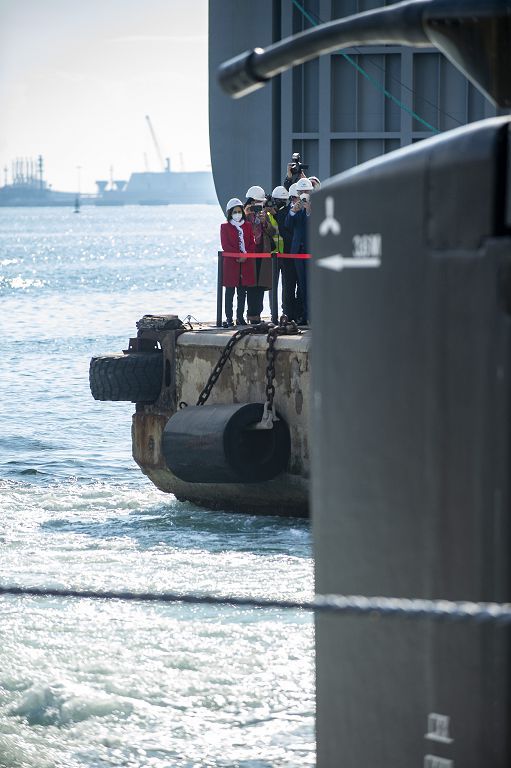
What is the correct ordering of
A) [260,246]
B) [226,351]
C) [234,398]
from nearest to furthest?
1. [226,351]
2. [234,398]
3. [260,246]

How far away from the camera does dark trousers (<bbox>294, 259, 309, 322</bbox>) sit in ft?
41.8

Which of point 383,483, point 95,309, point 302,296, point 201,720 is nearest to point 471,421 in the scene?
point 383,483

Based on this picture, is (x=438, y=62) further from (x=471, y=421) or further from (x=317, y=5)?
(x=471, y=421)

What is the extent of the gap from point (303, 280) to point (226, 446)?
7.80ft

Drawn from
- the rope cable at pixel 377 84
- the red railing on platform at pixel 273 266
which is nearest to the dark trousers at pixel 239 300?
the red railing on platform at pixel 273 266

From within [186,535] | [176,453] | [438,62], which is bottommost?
[186,535]

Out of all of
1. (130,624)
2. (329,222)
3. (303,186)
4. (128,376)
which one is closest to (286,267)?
(303,186)

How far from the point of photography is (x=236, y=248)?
1322 centimetres

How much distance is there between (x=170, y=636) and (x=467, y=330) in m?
6.20

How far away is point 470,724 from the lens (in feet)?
7.75

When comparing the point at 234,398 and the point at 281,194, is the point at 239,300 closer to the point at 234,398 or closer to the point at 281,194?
the point at 281,194

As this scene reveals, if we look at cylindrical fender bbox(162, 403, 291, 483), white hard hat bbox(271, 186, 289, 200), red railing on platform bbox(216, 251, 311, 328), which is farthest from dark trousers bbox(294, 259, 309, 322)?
cylindrical fender bbox(162, 403, 291, 483)

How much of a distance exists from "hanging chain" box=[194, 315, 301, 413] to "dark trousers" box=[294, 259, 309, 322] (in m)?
0.93

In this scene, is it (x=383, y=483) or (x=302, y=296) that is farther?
(x=302, y=296)
